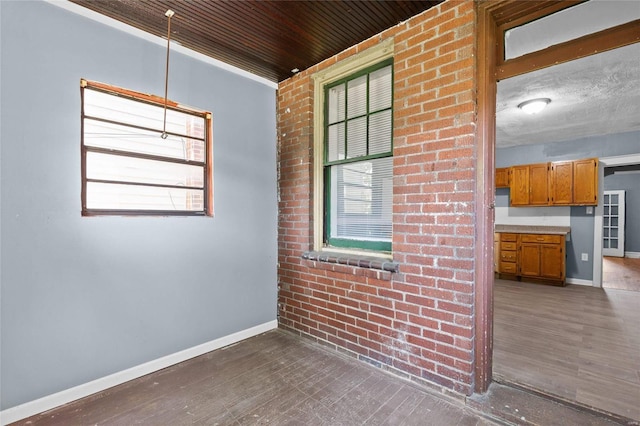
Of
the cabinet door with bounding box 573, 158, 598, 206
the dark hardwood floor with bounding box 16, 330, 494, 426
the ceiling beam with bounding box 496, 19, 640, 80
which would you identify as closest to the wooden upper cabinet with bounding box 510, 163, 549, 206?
the cabinet door with bounding box 573, 158, 598, 206

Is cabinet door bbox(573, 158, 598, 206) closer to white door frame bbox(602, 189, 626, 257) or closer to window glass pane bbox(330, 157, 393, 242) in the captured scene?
window glass pane bbox(330, 157, 393, 242)

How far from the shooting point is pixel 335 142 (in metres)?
2.90

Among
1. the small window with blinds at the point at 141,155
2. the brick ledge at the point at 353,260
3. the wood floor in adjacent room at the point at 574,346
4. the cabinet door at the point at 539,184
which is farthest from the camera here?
the cabinet door at the point at 539,184

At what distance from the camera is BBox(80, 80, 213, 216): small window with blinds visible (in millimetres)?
2143

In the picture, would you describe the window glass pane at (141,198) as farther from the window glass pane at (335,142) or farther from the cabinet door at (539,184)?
the cabinet door at (539,184)

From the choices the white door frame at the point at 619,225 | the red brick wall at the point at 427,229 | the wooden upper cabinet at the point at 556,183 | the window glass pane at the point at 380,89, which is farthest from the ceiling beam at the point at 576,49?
the white door frame at the point at 619,225

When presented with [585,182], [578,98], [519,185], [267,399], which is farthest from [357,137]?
[585,182]

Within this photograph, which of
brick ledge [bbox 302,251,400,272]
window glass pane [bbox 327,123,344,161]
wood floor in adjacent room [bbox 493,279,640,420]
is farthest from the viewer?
window glass pane [bbox 327,123,344,161]

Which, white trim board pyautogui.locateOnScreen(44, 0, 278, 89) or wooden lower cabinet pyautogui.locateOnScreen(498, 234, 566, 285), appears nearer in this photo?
white trim board pyautogui.locateOnScreen(44, 0, 278, 89)

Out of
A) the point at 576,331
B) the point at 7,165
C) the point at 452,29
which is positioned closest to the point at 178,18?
the point at 7,165

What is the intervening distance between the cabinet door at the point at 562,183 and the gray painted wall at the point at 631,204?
5423 mm

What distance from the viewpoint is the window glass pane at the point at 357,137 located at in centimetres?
266

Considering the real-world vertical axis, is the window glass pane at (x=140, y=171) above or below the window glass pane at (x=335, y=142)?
below

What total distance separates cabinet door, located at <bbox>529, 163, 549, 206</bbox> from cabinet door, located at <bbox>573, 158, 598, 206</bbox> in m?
0.38
